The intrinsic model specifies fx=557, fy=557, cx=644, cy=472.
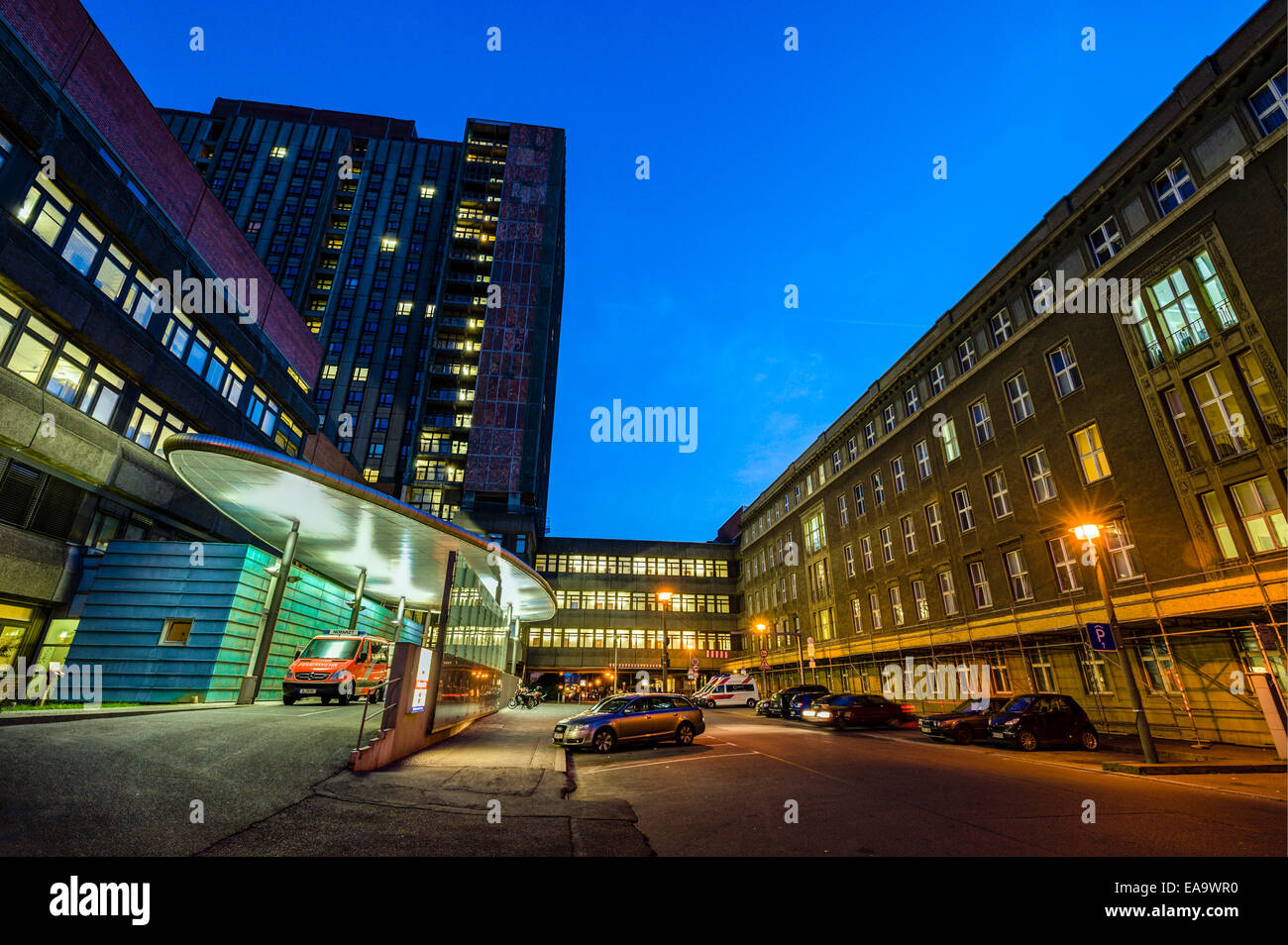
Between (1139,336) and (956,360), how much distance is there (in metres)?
10.3

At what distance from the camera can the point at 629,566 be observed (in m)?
61.8

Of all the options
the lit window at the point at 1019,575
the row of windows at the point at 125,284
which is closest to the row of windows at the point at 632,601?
the row of windows at the point at 125,284

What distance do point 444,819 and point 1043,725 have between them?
18.4 m

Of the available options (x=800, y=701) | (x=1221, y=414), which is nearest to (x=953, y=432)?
(x=1221, y=414)

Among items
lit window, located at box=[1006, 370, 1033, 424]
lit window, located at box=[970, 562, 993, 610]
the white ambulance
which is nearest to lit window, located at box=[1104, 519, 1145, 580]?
lit window, located at box=[970, 562, 993, 610]

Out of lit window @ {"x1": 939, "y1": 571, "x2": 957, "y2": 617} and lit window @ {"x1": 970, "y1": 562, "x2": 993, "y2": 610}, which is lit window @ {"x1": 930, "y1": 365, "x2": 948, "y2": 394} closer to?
lit window @ {"x1": 970, "y1": 562, "x2": 993, "y2": 610}

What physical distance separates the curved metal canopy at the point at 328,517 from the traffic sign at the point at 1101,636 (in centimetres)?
1621

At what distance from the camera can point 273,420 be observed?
32812 millimetres

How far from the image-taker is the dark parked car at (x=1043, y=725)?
16.9 metres

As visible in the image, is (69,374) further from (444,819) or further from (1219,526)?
(1219,526)

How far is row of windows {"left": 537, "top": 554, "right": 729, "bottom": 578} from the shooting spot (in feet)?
200

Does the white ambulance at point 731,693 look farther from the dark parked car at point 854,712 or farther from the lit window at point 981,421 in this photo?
the lit window at point 981,421
